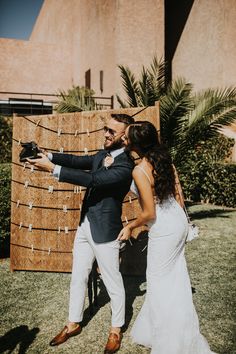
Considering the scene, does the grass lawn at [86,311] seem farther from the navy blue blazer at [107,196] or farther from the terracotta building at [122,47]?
the terracotta building at [122,47]

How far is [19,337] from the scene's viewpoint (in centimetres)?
325

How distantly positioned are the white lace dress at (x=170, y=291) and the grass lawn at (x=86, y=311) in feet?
1.27

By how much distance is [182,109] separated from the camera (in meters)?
6.93

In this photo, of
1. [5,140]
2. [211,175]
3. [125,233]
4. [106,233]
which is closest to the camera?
[125,233]

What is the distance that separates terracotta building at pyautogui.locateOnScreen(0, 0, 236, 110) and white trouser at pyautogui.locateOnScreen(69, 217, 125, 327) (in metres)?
11.8

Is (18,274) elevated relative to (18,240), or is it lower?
lower

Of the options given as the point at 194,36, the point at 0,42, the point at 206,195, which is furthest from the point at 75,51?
the point at 206,195

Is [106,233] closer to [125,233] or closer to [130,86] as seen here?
[125,233]

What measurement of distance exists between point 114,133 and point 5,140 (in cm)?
1017

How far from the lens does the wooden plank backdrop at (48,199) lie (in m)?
4.63

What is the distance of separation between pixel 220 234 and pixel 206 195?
13.7 feet

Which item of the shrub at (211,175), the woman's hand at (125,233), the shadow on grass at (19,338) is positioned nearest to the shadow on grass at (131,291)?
the shadow on grass at (19,338)

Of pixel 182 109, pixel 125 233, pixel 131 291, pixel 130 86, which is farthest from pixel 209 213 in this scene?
pixel 125 233

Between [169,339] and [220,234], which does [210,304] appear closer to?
[169,339]
